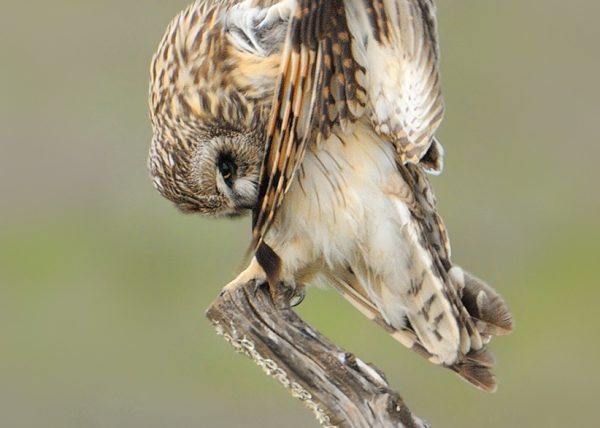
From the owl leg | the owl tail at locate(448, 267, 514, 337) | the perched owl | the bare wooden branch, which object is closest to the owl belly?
the perched owl

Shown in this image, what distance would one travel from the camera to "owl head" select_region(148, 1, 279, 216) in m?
6.59

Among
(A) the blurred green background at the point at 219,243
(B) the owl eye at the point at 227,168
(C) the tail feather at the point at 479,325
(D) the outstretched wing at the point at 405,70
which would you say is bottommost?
(A) the blurred green background at the point at 219,243

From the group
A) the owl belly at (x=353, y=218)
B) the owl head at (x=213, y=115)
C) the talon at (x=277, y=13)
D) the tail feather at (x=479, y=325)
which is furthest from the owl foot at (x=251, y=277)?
the talon at (x=277, y=13)

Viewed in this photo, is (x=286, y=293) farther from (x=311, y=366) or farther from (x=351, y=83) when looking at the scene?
(x=351, y=83)

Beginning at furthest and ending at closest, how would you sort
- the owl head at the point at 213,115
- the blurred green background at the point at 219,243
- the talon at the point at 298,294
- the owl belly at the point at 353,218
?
1. the blurred green background at the point at 219,243
2. the talon at the point at 298,294
3. the owl belly at the point at 353,218
4. the owl head at the point at 213,115

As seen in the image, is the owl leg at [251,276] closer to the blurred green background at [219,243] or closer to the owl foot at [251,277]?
the owl foot at [251,277]

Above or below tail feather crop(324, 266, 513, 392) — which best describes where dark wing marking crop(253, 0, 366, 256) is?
above

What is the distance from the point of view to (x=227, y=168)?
6648 mm

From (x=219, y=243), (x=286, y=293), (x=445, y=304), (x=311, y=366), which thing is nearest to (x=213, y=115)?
(x=286, y=293)

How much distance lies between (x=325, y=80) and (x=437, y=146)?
55cm

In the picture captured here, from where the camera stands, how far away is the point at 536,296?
43.5ft

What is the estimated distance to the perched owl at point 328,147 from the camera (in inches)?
251

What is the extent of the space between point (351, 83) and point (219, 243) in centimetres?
629

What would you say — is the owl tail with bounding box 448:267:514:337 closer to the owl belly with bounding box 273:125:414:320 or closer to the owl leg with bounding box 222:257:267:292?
the owl belly with bounding box 273:125:414:320
